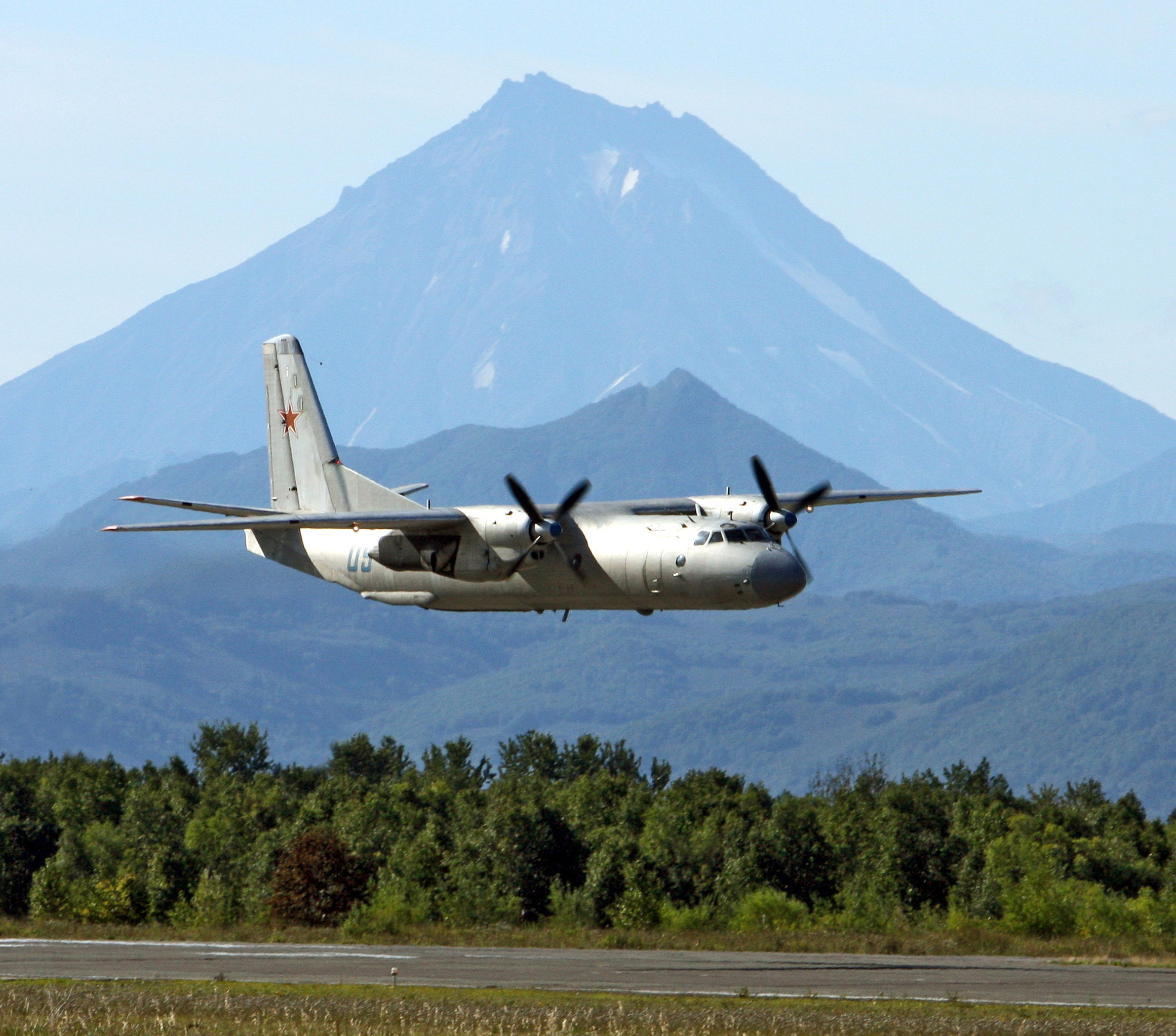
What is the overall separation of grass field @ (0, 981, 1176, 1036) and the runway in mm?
2376

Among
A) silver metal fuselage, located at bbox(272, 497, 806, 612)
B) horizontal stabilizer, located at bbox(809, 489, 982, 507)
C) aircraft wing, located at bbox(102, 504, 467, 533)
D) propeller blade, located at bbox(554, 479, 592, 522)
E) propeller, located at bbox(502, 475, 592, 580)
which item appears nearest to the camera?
silver metal fuselage, located at bbox(272, 497, 806, 612)

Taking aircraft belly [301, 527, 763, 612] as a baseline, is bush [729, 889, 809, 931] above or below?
below

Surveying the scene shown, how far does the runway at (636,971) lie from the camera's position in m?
46.9

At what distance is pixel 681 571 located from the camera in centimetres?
4644

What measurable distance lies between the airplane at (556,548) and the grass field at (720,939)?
1760 centimetres

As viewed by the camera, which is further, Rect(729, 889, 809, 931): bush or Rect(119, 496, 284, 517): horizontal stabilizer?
Rect(729, 889, 809, 931): bush

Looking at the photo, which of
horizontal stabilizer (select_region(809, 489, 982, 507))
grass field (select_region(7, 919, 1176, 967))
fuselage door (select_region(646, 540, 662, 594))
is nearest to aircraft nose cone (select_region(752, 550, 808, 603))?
fuselage door (select_region(646, 540, 662, 594))

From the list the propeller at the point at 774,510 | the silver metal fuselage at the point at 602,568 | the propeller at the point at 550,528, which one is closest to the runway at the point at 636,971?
the silver metal fuselage at the point at 602,568

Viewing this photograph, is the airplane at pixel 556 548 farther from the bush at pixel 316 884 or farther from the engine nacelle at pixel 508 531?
the bush at pixel 316 884

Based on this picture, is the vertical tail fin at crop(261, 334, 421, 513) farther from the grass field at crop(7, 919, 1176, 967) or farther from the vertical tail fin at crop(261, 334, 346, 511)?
the grass field at crop(7, 919, 1176, 967)

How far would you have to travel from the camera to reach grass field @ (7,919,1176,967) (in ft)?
206

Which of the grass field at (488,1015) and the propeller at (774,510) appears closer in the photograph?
the grass field at (488,1015)

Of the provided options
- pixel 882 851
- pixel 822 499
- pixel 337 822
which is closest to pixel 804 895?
pixel 882 851

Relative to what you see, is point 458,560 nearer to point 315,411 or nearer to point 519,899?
point 315,411
